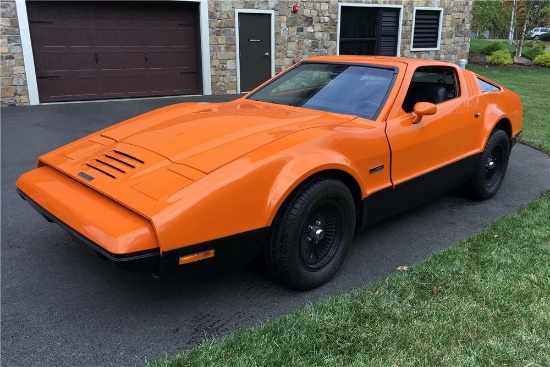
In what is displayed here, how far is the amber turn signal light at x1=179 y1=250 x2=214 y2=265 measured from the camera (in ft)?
7.79

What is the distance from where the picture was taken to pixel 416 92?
13.3ft

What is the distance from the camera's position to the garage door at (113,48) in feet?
33.7

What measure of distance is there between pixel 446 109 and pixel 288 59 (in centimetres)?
946

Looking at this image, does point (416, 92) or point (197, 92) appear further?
point (197, 92)

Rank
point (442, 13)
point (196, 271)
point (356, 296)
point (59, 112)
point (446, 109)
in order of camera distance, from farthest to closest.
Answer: point (442, 13) → point (59, 112) → point (446, 109) → point (356, 296) → point (196, 271)

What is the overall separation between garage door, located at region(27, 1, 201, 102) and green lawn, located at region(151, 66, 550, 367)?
9.58m

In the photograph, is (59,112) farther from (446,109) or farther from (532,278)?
(532,278)

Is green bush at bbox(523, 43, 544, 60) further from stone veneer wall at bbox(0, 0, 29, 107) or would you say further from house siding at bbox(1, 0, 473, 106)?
stone veneer wall at bbox(0, 0, 29, 107)

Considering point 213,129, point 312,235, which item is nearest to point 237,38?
point 213,129

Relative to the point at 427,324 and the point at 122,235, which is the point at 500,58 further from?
the point at 122,235

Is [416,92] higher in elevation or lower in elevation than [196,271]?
higher

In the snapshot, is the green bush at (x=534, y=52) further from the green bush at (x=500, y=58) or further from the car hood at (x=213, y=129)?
the car hood at (x=213, y=129)

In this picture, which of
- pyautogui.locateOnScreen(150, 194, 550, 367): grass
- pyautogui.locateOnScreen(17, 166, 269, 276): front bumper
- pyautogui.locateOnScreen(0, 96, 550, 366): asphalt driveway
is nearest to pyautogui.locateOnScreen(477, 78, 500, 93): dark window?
pyautogui.locateOnScreen(0, 96, 550, 366): asphalt driveway

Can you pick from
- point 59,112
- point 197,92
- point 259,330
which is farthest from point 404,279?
point 197,92
